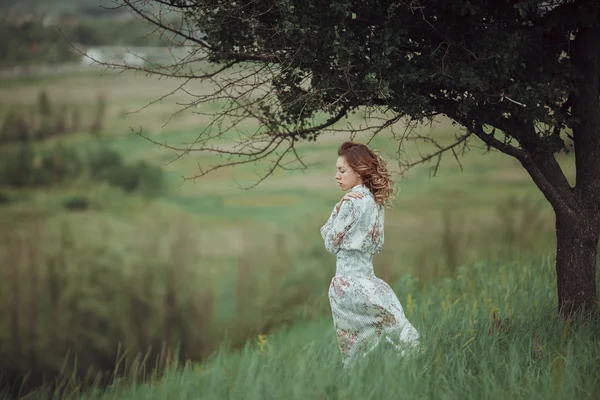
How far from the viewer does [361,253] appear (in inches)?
200

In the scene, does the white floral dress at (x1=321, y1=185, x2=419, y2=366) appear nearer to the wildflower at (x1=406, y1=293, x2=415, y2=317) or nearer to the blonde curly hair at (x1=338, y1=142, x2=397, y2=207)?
the blonde curly hair at (x1=338, y1=142, x2=397, y2=207)

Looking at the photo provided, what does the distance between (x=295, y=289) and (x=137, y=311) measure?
7.95 ft

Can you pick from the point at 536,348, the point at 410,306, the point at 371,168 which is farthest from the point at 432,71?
the point at 410,306

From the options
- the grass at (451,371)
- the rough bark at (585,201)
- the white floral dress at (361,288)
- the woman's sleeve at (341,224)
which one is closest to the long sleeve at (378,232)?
the white floral dress at (361,288)

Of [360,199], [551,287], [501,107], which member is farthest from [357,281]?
[551,287]

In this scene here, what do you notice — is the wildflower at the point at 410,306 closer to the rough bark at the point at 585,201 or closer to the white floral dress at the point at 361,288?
the rough bark at the point at 585,201

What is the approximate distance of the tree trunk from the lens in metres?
6.22

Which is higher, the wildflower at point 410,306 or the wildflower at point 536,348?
the wildflower at point 536,348

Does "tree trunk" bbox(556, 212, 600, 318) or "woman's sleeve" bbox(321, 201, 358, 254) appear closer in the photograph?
"woman's sleeve" bbox(321, 201, 358, 254)

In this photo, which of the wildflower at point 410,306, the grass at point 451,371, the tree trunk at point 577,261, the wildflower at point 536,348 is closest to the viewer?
the grass at point 451,371

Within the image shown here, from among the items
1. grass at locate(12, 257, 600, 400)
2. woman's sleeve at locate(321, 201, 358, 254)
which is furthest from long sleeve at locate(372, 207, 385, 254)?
grass at locate(12, 257, 600, 400)

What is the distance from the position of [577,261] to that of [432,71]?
2.18 metres

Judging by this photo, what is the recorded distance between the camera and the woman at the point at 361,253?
16.4ft

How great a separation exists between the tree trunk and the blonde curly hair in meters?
1.98
